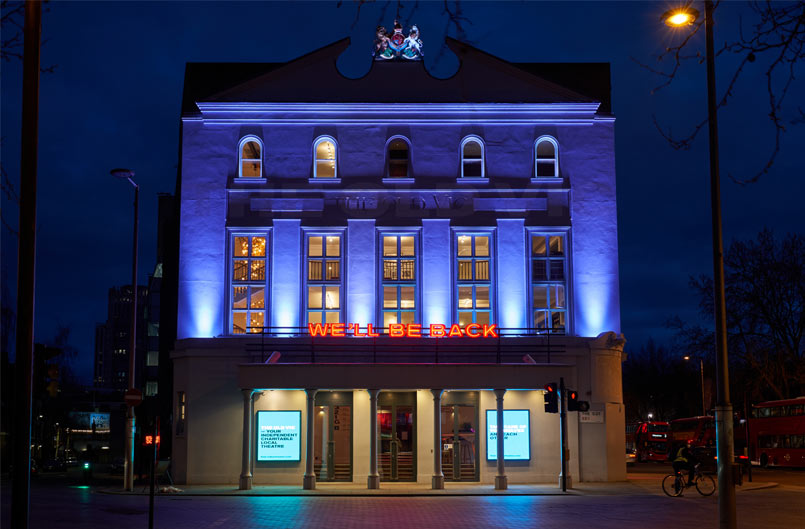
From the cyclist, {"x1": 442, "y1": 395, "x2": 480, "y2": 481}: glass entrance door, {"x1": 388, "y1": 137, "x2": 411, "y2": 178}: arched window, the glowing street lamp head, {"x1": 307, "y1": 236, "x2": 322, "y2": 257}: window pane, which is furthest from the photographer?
{"x1": 388, "y1": 137, "x2": 411, "y2": 178}: arched window

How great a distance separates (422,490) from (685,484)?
8508 millimetres

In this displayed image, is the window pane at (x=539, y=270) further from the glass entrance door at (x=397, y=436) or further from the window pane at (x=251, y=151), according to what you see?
the window pane at (x=251, y=151)

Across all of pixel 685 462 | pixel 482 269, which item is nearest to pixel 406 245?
pixel 482 269

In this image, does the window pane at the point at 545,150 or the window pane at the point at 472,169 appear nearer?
the window pane at the point at 472,169

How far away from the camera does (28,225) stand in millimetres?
10523

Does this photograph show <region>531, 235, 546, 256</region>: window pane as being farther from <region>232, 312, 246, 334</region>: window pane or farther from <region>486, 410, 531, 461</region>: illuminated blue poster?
<region>232, 312, 246, 334</region>: window pane

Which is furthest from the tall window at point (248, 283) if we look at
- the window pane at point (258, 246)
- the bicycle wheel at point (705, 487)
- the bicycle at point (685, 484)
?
the bicycle wheel at point (705, 487)

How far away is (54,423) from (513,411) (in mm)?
59693

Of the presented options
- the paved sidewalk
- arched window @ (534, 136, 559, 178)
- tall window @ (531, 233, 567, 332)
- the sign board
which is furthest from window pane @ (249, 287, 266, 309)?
the sign board

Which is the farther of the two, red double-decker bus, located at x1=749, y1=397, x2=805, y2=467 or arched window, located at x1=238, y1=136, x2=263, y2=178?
red double-decker bus, located at x1=749, y1=397, x2=805, y2=467

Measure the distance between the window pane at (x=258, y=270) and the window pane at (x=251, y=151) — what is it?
4.00 meters

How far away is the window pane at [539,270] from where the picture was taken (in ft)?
112

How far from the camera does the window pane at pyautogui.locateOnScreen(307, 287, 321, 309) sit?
111 ft

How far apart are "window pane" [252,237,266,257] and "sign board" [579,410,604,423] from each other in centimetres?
→ 1272
